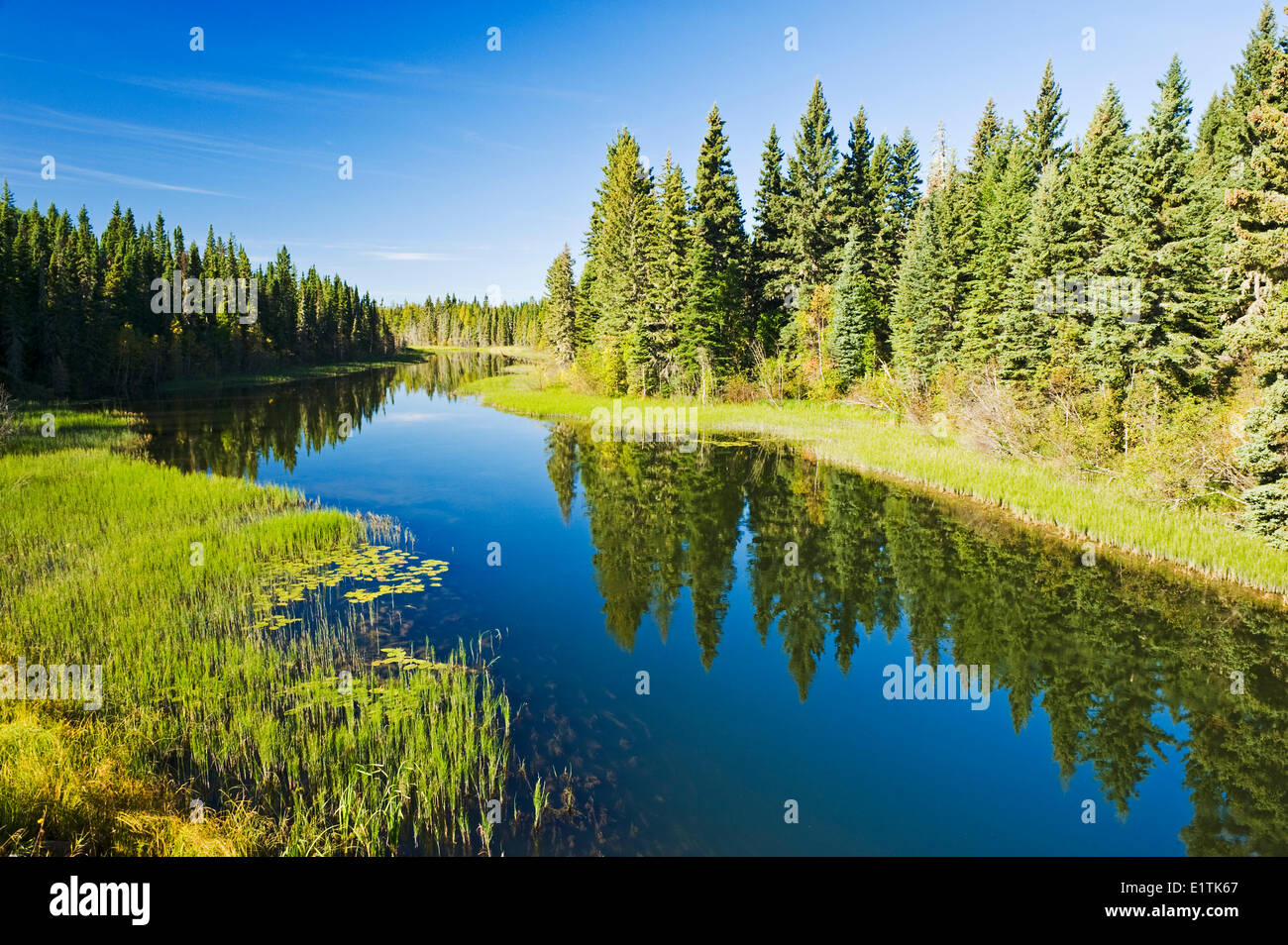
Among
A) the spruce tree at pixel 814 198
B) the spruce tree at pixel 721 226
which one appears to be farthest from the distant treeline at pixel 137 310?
the spruce tree at pixel 814 198

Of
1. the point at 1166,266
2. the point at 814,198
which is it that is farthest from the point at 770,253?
the point at 1166,266

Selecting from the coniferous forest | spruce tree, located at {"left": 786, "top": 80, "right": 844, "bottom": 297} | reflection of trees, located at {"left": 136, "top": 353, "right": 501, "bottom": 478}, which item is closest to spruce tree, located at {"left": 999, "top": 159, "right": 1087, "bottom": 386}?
spruce tree, located at {"left": 786, "top": 80, "right": 844, "bottom": 297}

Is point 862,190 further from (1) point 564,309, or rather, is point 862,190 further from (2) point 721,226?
(1) point 564,309

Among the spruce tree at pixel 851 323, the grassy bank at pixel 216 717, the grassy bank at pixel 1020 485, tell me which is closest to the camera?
the grassy bank at pixel 216 717

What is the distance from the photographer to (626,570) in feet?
56.3

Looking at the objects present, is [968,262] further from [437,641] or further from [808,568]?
[437,641]

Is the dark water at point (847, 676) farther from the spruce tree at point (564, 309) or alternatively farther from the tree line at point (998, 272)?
the spruce tree at point (564, 309)

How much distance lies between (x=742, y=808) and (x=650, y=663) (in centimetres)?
431

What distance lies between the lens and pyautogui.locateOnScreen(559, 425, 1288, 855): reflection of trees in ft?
30.4

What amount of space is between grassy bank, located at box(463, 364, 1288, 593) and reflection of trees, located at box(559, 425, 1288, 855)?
3.07 feet

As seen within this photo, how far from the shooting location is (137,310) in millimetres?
68312

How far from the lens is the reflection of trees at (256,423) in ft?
99.4

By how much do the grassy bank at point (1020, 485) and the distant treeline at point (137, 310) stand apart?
42.9m
